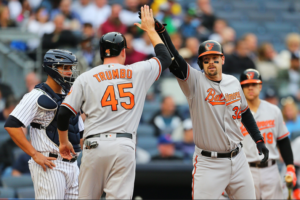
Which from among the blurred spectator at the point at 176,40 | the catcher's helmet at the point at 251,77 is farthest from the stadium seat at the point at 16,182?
the blurred spectator at the point at 176,40

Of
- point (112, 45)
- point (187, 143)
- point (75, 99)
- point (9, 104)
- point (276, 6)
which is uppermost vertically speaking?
point (276, 6)

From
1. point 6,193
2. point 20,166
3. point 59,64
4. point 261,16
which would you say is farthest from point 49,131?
point 261,16

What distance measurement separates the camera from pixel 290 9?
14445 millimetres

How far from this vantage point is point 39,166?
4.06 meters

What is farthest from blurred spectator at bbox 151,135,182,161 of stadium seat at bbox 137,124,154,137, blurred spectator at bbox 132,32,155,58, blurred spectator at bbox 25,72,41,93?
blurred spectator at bbox 25,72,41,93

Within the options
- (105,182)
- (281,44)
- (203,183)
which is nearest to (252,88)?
(203,183)

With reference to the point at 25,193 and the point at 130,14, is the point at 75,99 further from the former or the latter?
the point at 130,14

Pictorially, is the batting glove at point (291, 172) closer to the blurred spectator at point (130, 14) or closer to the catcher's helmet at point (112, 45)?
the catcher's helmet at point (112, 45)

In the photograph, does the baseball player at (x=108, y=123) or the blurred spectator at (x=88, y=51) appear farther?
the blurred spectator at (x=88, y=51)

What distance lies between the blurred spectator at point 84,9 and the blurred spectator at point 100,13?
8cm

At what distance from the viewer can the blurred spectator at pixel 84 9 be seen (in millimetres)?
10602

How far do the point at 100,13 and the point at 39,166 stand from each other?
7.10 meters

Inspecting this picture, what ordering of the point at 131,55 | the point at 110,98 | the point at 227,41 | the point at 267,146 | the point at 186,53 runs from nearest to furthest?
the point at 110,98, the point at 267,146, the point at 131,55, the point at 186,53, the point at 227,41

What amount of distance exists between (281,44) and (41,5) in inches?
278
